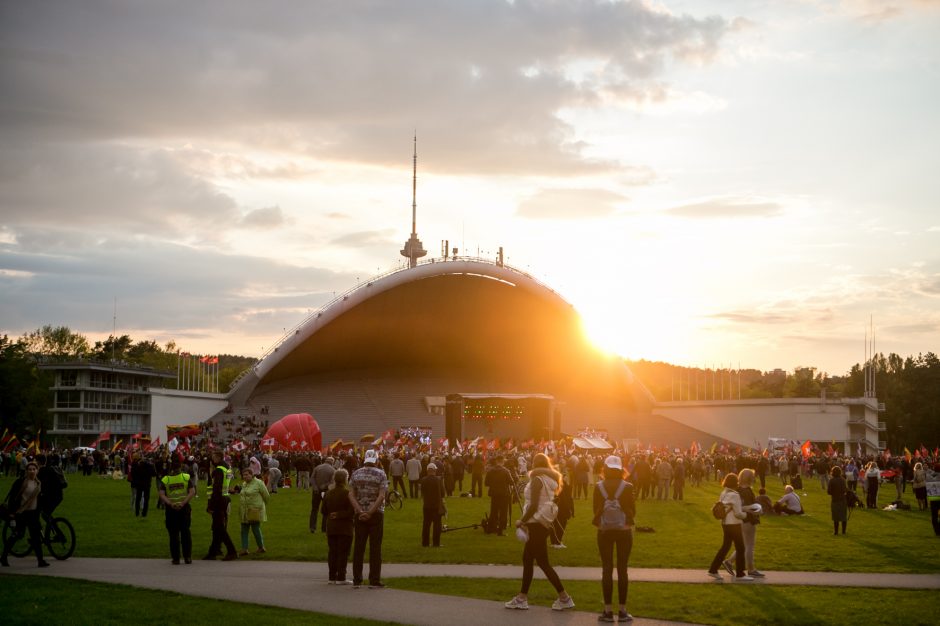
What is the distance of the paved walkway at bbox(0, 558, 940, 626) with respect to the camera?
11.3 m

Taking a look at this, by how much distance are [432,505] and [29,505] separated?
6931mm

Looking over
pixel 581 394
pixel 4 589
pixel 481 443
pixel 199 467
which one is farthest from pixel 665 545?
pixel 581 394

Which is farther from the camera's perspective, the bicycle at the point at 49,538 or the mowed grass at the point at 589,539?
the mowed grass at the point at 589,539

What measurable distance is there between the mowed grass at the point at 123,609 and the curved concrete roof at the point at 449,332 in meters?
62.5

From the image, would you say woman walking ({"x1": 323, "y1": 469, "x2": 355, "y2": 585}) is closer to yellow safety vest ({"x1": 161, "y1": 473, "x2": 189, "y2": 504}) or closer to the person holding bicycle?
yellow safety vest ({"x1": 161, "y1": 473, "x2": 189, "y2": 504})

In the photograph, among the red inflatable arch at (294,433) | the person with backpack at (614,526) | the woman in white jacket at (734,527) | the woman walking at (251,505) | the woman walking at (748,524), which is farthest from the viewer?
the red inflatable arch at (294,433)

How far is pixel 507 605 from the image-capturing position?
11664 millimetres

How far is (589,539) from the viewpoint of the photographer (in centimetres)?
2039

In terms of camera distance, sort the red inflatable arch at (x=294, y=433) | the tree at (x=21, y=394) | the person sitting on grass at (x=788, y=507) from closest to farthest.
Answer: the person sitting on grass at (x=788, y=507), the red inflatable arch at (x=294, y=433), the tree at (x=21, y=394)

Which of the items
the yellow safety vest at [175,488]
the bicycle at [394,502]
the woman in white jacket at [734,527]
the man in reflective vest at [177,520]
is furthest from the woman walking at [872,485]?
the man in reflective vest at [177,520]

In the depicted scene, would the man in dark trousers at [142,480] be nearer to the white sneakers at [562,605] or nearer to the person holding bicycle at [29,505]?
the person holding bicycle at [29,505]

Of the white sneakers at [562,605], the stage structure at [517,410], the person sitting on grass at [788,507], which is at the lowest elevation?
the person sitting on grass at [788,507]

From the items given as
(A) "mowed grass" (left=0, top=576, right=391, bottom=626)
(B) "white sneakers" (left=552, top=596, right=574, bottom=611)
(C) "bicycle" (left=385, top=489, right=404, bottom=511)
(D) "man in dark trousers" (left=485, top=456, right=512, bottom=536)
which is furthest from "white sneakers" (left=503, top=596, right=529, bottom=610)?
(C) "bicycle" (left=385, top=489, right=404, bottom=511)

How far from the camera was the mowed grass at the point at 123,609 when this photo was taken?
1085cm
